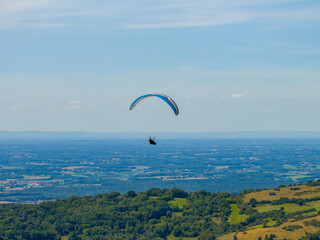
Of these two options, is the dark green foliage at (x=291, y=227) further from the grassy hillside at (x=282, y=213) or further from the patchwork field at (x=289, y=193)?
the patchwork field at (x=289, y=193)

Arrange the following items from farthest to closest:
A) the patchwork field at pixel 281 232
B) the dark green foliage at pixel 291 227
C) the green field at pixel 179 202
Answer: the green field at pixel 179 202, the dark green foliage at pixel 291 227, the patchwork field at pixel 281 232

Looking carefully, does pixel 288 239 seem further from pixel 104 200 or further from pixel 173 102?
pixel 104 200

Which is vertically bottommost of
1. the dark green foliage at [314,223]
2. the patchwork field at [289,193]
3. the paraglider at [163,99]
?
the dark green foliage at [314,223]

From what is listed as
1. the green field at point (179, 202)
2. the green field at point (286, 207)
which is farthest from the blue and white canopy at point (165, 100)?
the green field at point (179, 202)


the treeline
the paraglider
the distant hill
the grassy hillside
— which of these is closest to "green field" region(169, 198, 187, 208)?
the distant hill

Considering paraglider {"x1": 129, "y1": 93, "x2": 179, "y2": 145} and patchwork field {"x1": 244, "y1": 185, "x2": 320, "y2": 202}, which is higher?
paraglider {"x1": 129, "y1": 93, "x2": 179, "y2": 145}

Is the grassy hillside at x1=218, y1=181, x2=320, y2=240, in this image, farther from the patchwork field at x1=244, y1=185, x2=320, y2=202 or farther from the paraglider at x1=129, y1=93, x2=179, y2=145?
the paraglider at x1=129, y1=93, x2=179, y2=145

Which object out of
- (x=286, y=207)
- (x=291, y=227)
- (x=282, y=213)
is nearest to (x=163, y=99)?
(x=291, y=227)
